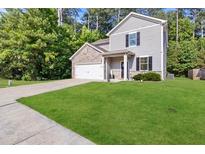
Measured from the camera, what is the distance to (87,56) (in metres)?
23.9

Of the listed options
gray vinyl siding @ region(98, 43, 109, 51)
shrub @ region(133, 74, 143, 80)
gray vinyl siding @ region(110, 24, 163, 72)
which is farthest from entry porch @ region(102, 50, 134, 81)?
gray vinyl siding @ region(98, 43, 109, 51)

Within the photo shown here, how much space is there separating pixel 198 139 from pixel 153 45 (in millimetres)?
14602

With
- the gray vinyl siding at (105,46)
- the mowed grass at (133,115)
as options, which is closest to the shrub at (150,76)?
the mowed grass at (133,115)

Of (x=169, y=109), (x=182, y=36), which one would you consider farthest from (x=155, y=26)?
(x=182, y=36)

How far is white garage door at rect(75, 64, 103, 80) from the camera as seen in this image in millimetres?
22552

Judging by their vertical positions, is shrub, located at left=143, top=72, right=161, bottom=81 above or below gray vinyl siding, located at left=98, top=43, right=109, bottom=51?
below

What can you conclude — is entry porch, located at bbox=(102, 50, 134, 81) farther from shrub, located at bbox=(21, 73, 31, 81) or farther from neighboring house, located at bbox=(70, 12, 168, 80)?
shrub, located at bbox=(21, 73, 31, 81)

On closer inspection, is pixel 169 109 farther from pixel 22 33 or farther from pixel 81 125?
pixel 22 33

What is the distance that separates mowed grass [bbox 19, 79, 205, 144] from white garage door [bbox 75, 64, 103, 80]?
1098 centimetres

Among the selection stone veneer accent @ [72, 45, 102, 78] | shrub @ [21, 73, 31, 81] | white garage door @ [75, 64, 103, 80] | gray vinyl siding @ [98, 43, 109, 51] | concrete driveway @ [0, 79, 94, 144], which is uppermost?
gray vinyl siding @ [98, 43, 109, 51]

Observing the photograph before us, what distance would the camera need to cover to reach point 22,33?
83.6 feet

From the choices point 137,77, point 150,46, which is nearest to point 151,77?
point 137,77

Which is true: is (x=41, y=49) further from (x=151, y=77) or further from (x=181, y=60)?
(x=181, y=60)

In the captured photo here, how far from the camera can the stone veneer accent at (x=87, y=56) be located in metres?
22.7
